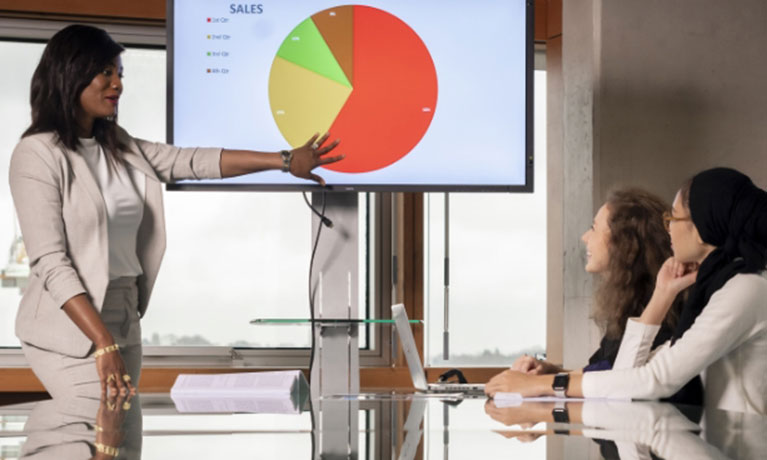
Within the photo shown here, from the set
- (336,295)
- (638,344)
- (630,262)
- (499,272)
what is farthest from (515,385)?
Answer: (499,272)

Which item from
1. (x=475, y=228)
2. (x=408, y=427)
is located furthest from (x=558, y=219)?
(x=408, y=427)

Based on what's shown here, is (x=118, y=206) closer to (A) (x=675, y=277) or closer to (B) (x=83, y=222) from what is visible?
(B) (x=83, y=222)

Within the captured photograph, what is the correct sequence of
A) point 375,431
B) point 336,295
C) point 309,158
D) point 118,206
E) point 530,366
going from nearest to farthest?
point 375,431 → point 118,206 → point 530,366 → point 309,158 → point 336,295

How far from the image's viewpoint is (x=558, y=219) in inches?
168

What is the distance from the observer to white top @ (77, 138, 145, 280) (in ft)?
7.83

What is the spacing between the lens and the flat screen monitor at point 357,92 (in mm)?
2811

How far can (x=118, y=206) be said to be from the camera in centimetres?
242

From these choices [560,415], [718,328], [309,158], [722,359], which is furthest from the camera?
[309,158]

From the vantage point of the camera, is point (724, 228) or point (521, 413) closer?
point (521, 413)

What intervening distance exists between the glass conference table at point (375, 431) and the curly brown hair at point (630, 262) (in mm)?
765

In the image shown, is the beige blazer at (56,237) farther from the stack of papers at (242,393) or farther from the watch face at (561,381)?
the watch face at (561,381)

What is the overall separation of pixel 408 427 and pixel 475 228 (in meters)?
3.01

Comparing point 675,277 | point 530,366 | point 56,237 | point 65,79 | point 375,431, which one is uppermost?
point 65,79

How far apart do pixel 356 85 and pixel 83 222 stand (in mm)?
929
